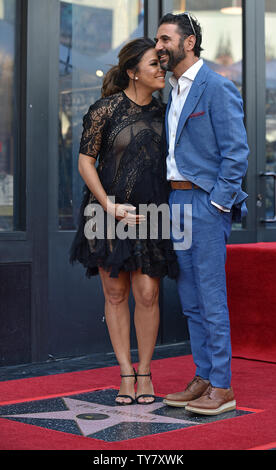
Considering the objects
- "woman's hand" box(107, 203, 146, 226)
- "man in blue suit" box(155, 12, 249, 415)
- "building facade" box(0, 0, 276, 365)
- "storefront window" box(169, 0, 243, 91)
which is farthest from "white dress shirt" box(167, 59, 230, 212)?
"storefront window" box(169, 0, 243, 91)

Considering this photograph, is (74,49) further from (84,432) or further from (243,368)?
(84,432)

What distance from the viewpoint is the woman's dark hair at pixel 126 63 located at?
3.59 metres

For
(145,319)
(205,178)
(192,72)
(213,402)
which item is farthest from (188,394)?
(192,72)

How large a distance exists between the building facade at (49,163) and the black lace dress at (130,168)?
119 cm

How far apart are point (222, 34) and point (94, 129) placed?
2774mm

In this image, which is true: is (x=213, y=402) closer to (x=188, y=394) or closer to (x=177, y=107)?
(x=188, y=394)

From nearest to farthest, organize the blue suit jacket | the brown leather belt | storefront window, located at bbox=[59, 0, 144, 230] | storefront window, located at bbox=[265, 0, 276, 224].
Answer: the blue suit jacket → the brown leather belt → storefront window, located at bbox=[59, 0, 144, 230] → storefront window, located at bbox=[265, 0, 276, 224]

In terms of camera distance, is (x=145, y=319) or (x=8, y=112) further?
(x=8, y=112)

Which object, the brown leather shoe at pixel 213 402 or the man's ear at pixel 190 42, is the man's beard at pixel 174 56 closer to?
the man's ear at pixel 190 42

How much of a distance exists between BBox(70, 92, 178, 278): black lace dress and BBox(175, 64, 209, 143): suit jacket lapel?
21 cm

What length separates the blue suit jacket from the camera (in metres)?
3.28

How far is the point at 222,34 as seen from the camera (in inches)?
235

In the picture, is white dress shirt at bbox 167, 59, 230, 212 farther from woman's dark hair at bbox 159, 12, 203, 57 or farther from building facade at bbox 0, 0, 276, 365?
building facade at bbox 0, 0, 276, 365
